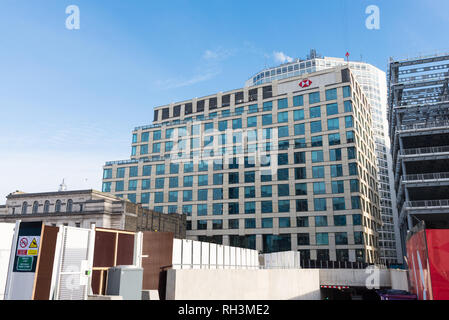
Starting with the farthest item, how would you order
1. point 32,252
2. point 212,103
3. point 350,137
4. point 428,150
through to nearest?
point 212,103 → point 350,137 → point 428,150 → point 32,252

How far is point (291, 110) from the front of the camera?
74.3m

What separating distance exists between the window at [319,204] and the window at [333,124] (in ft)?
46.0

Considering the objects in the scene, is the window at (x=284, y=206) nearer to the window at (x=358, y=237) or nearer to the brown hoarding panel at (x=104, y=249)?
the window at (x=358, y=237)

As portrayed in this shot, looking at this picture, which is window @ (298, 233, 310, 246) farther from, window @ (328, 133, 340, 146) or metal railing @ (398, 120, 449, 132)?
metal railing @ (398, 120, 449, 132)

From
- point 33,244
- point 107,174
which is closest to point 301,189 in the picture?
point 107,174

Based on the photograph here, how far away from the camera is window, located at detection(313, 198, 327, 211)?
66.0 metres

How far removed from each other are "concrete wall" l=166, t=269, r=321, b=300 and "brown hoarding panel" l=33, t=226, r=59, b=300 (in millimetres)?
6800

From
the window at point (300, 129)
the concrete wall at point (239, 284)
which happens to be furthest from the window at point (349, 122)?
→ the concrete wall at point (239, 284)

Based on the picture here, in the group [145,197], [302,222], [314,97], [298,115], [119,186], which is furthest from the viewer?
[119,186]

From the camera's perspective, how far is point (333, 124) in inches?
2731

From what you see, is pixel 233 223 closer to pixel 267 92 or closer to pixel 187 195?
pixel 187 195

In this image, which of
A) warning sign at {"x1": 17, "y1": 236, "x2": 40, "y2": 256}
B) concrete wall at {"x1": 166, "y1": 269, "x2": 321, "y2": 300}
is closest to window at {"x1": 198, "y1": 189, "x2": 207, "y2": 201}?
concrete wall at {"x1": 166, "y1": 269, "x2": 321, "y2": 300}

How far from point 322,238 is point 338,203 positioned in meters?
6.95
